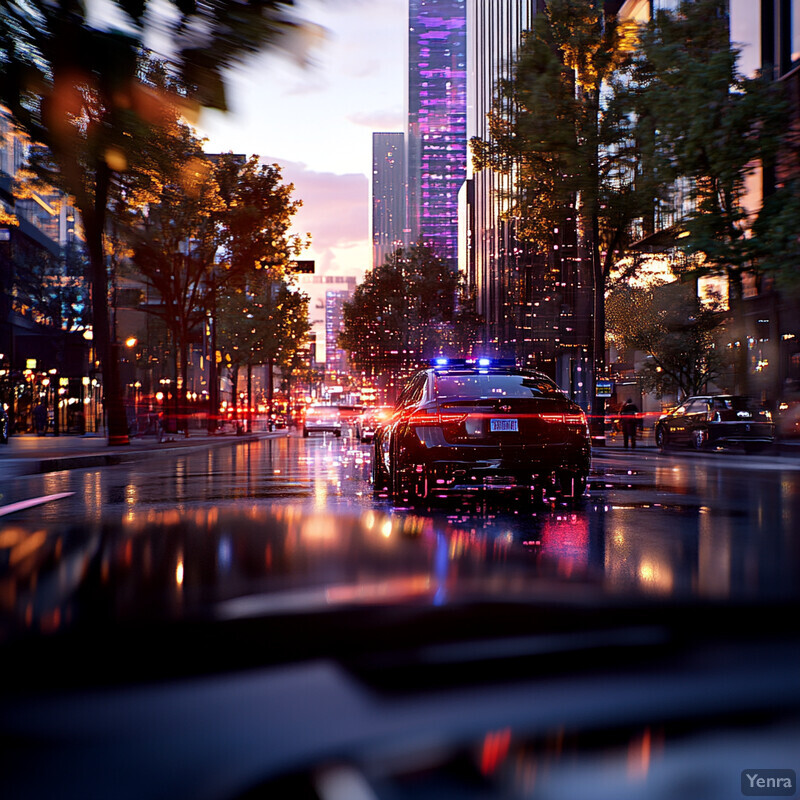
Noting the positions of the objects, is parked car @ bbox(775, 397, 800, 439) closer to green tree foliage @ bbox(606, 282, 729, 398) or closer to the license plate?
green tree foliage @ bbox(606, 282, 729, 398)

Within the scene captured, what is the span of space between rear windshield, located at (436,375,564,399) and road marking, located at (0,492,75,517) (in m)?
4.94

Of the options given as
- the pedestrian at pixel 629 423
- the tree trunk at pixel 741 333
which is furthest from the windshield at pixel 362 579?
the pedestrian at pixel 629 423

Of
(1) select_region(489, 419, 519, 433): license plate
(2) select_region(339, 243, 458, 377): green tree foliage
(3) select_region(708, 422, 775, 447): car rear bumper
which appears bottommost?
(3) select_region(708, 422, 775, 447): car rear bumper

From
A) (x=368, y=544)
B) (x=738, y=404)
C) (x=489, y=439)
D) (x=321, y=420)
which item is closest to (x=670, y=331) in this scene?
(x=321, y=420)

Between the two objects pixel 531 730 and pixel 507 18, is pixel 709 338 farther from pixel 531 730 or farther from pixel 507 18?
pixel 531 730

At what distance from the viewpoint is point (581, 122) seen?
30438 millimetres

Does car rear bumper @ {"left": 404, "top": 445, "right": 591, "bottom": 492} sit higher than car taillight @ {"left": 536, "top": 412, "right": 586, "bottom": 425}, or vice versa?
car taillight @ {"left": 536, "top": 412, "right": 586, "bottom": 425}

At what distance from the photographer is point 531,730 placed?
268cm

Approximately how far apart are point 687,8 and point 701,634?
942 inches

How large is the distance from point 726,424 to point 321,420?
86.6 feet

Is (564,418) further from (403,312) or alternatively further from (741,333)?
(403,312)

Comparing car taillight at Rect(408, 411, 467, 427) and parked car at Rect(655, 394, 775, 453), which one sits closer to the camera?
car taillight at Rect(408, 411, 467, 427)

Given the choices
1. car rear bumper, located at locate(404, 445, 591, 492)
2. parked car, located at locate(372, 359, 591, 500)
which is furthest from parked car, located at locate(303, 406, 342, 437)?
car rear bumper, located at locate(404, 445, 591, 492)

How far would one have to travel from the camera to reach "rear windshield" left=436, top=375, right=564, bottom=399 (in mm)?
10156
